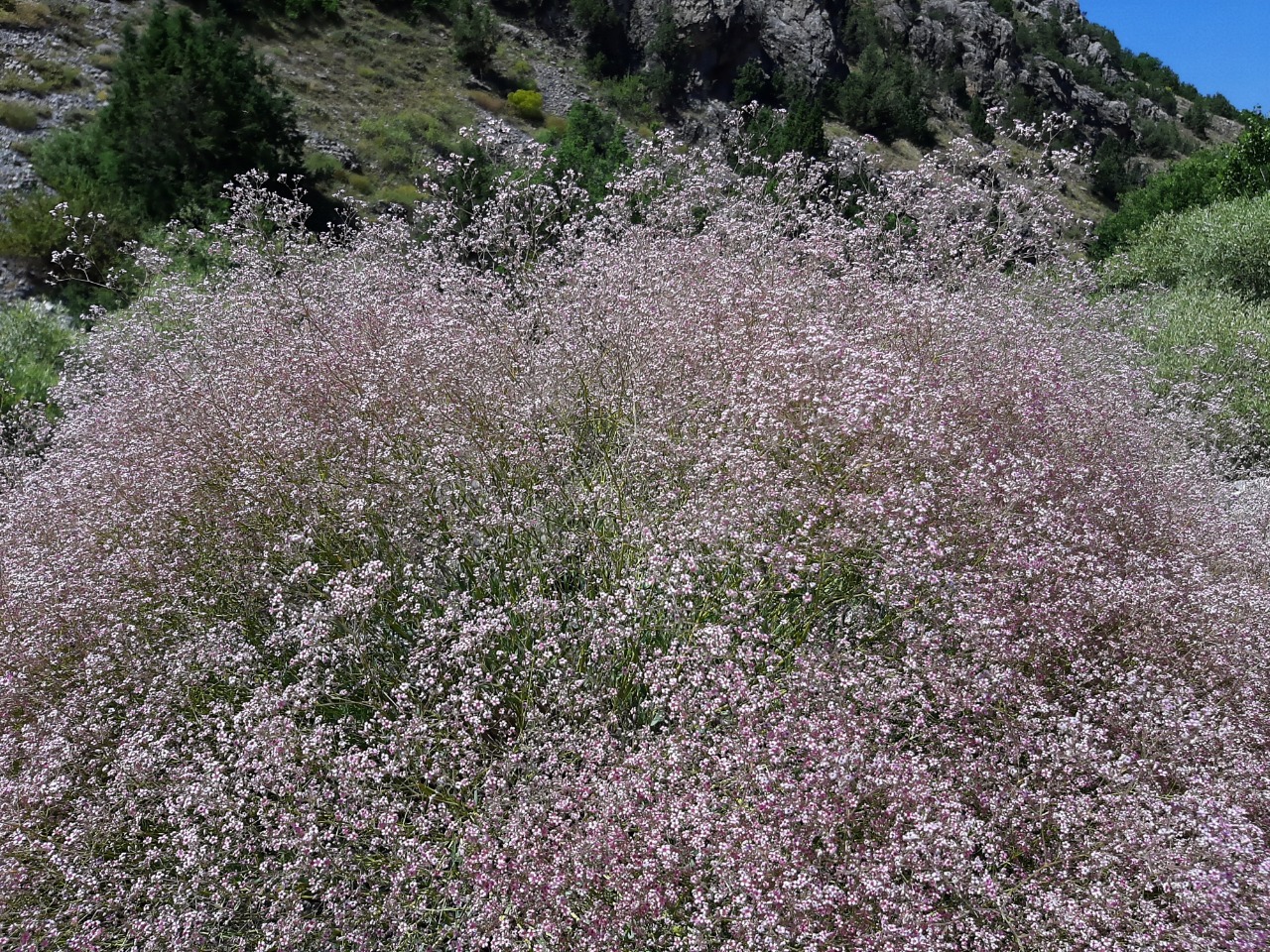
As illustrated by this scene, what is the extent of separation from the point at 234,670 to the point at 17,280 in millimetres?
16184

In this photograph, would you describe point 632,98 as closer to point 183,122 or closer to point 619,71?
point 619,71

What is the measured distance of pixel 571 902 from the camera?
322cm

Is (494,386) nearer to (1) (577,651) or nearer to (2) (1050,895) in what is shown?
(1) (577,651)

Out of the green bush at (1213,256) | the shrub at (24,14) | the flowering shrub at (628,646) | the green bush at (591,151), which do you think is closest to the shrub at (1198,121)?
the green bush at (1213,256)

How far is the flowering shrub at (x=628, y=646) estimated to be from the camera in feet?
10.5

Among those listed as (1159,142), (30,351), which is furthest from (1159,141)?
(30,351)

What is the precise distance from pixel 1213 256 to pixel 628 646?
19518 millimetres

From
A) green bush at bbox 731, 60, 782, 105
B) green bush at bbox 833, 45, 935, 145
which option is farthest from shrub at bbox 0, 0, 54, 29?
green bush at bbox 833, 45, 935, 145

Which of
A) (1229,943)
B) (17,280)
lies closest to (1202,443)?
(1229,943)

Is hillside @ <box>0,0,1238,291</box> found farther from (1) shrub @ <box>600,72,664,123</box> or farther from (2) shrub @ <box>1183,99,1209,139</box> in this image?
(2) shrub @ <box>1183,99,1209,139</box>

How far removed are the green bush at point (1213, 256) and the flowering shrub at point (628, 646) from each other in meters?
13.8

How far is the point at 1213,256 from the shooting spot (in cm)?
1730

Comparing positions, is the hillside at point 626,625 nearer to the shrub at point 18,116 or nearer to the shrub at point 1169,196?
the shrub at point 18,116

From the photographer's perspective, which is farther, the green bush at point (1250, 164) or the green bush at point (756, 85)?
the green bush at point (756, 85)
